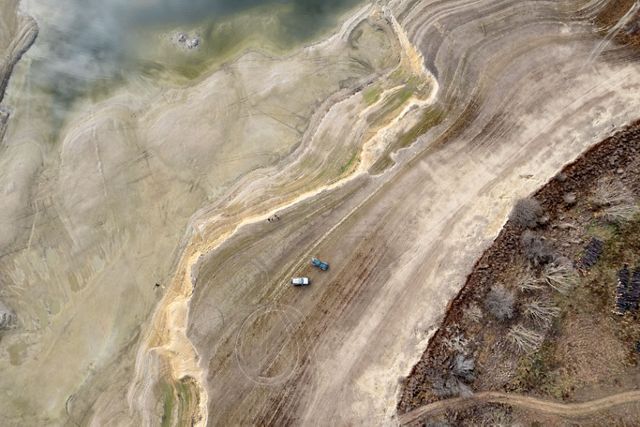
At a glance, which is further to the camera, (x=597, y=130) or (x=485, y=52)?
(x=485, y=52)

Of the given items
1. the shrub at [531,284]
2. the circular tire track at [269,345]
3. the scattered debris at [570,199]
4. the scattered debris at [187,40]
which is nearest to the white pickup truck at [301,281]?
the circular tire track at [269,345]

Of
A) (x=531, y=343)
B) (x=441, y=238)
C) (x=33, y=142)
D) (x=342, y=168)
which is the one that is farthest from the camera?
(x=33, y=142)

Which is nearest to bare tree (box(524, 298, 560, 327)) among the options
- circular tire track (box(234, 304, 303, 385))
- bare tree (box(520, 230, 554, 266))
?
bare tree (box(520, 230, 554, 266))

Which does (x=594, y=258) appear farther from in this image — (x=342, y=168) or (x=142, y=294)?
(x=142, y=294)

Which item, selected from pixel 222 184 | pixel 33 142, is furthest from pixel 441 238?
pixel 33 142

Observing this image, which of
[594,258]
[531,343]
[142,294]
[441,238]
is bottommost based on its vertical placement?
[531,343]

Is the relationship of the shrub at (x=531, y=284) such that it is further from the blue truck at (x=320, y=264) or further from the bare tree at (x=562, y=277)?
the blue truck at (x=320, y=264)

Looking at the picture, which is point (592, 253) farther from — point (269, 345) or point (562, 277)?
point (269, 345)

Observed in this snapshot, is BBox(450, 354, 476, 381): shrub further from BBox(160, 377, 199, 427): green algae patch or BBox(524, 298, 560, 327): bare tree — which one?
BBox(160, 377, 199, 427): green algae patch
